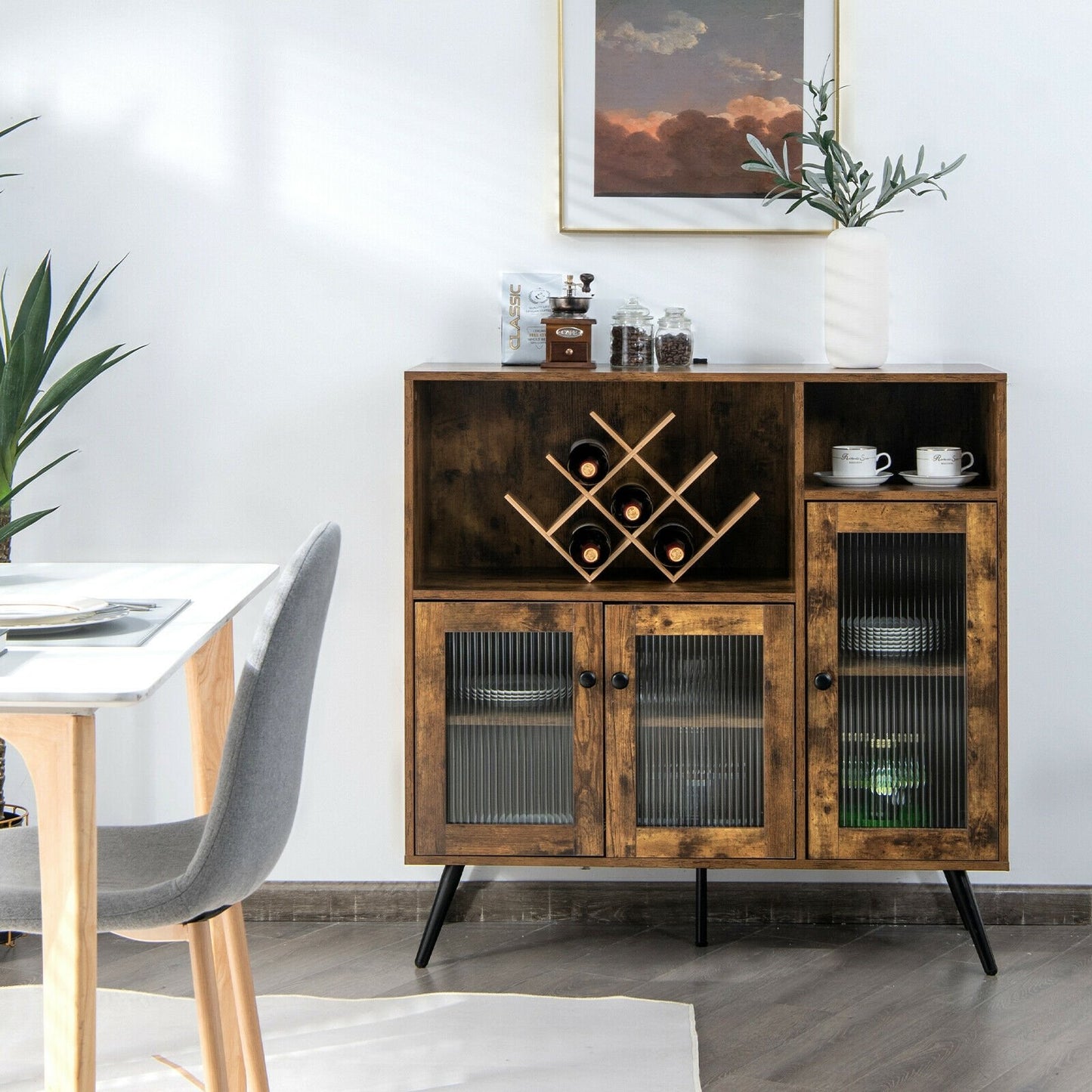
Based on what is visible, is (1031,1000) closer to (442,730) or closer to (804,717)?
(804,717)

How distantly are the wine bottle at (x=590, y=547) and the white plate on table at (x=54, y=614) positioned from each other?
1.16 meters

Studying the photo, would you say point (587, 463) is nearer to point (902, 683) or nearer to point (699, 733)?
point (699, 733)

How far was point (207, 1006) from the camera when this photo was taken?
1871mm

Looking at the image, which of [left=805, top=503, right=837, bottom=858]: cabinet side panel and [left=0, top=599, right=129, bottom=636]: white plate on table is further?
[left=805, top=503, right=837, bottom=858]: cabinet side panel

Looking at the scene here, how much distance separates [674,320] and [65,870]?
6.03 feet

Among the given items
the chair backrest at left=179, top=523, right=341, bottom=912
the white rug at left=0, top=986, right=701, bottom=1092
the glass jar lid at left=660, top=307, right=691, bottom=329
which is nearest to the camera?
the chair backrest at left=179, top=523, right=341, bottom=912

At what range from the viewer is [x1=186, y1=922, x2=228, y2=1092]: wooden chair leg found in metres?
1.85

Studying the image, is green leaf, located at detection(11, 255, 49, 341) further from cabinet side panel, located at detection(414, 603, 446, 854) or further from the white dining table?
the white dining table

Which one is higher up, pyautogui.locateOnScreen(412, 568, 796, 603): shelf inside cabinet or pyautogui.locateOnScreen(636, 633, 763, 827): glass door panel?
pyautogui.locateOnScreen(412, 568, 796, 603): shelf inside cabinet

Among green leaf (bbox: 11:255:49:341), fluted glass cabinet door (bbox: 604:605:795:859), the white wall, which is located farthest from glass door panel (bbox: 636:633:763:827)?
green leaf (bbox: 11:255:49:341)

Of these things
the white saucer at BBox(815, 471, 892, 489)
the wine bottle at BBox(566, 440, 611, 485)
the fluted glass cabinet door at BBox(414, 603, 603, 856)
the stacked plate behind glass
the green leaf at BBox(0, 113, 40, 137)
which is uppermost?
the green leaf at BBox(0, 113, 40, 137)

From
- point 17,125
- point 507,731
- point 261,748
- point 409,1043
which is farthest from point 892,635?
point 17,125

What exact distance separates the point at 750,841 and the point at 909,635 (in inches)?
21.3

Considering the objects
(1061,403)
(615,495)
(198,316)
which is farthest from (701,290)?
(198,316)
